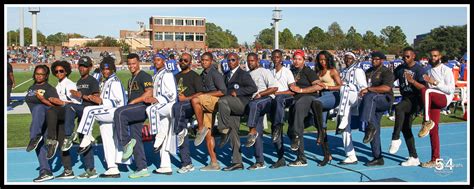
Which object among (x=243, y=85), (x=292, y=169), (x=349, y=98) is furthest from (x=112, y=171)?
(x=349, y=98)

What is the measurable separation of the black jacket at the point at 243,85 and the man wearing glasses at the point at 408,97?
2447mm

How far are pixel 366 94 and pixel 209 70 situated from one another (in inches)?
102

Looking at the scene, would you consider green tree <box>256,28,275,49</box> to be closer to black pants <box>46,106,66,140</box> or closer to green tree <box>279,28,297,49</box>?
green tree <box>279,28,297,49</box>

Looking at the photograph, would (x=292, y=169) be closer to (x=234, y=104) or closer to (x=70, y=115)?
(x=234, y=104)

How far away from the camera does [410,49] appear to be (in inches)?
331

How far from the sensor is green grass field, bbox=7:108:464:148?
11.0 m

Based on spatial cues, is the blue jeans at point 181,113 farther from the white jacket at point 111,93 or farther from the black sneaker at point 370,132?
the black sneaker at point 370,132

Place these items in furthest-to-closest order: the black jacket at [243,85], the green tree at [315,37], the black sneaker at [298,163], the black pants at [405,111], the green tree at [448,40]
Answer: the green tree at [315,37] → the green tree at [448,40] → the black sneaker at [298,163] → the black pants at [405,111] → the black jacket at [243,85]

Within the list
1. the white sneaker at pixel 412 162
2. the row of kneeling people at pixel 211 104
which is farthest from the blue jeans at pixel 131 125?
the white sneaker at pixel 412 162

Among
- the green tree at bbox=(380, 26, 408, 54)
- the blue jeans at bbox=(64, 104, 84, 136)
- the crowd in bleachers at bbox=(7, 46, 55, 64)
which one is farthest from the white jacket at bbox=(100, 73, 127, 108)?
the green tree at bbox=(380, 26, 408, 54)

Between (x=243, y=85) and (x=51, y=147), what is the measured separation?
3.06m

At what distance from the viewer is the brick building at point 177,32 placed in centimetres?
8531

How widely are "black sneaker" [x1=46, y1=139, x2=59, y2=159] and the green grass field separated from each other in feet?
10.8
